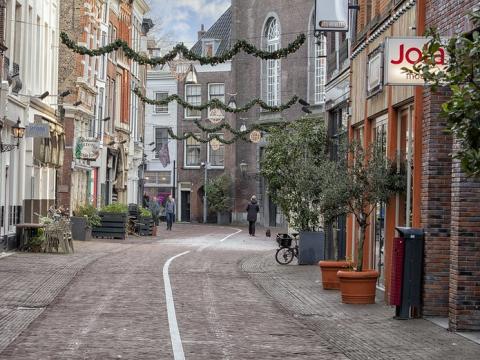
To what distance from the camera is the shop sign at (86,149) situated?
4578 cm

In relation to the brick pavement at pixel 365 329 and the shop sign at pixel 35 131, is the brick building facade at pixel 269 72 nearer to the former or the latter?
the shop sign at pixel 35 131

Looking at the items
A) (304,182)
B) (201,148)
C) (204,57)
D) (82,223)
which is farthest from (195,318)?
(201,148)

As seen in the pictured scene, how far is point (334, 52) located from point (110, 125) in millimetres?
27118

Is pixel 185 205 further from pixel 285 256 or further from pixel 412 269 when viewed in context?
pixel 412 269

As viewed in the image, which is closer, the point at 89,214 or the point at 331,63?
the point at 331,63

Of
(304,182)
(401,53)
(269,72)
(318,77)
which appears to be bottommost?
(304,182)

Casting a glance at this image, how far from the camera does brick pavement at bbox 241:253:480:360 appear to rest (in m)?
Result: 12.9

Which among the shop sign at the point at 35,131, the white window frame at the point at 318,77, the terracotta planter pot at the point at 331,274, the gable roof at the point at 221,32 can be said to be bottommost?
the terracotta planter pot at the point at 331,274

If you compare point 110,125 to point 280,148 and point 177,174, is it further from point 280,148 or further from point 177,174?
point 177,174

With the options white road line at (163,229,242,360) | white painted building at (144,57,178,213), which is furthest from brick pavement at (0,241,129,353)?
white painted building at (144,57,178,213)

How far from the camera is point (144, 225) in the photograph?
47750mm

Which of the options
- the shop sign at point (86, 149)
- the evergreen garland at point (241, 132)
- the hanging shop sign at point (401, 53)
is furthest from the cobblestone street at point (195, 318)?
the shop sign at point (86, 149)

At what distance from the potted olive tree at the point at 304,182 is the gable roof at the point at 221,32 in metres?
43.2

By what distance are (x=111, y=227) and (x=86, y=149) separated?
4.34 meters
